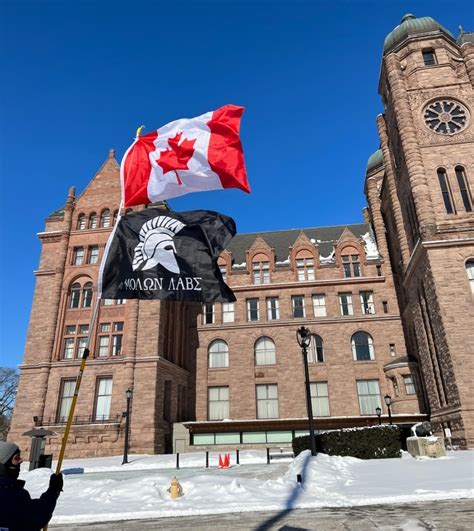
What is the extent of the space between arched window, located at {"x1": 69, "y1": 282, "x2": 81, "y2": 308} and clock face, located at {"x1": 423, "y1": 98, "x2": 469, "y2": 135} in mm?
31554

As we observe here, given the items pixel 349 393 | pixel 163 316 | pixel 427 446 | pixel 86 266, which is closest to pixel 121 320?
pixel 163 316

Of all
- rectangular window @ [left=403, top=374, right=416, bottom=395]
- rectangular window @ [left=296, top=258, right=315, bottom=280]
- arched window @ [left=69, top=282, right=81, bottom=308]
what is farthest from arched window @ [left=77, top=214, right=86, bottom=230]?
rectangular window @ [left=403, top=374, right=416, bottom=395]

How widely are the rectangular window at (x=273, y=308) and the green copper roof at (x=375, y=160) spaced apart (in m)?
20.4

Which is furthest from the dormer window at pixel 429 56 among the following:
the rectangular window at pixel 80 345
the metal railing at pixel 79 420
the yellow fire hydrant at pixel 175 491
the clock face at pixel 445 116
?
the metal railing at pixel 79 420

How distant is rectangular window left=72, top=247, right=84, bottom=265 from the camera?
3747 cm

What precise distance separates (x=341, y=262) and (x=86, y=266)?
24.4 meters

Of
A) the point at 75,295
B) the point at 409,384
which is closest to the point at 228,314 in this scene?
the point at 75,295

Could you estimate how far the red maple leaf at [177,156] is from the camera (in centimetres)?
959

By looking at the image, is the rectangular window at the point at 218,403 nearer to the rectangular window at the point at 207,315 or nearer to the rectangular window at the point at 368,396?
the rectangular window at the point at 207,315

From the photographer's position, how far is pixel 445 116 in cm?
3009

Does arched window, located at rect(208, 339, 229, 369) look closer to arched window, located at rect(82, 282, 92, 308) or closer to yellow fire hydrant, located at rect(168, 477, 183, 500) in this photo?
arched window, located at rect(82, 282, 92, 308)

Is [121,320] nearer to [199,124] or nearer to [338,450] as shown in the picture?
[338,450]

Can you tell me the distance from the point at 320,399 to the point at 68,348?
73.7 feet

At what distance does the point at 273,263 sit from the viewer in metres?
42.1
